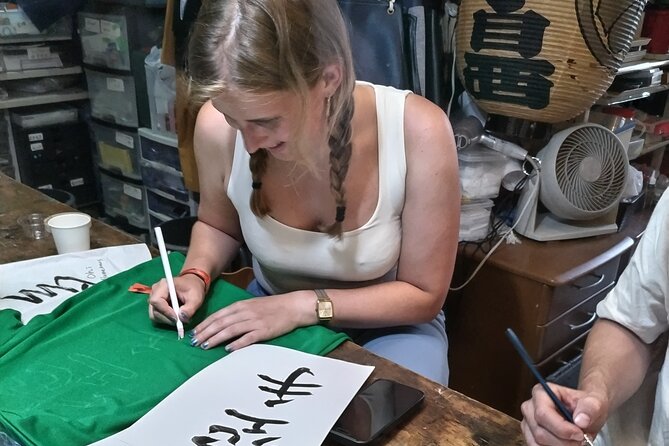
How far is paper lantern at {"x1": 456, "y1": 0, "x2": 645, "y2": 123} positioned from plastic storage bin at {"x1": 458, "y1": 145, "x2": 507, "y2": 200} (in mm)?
131

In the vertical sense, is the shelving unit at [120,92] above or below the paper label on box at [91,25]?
below

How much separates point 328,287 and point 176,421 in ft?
1.51

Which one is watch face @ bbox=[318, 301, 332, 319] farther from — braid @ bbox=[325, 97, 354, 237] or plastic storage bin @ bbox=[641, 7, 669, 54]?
plastic storage bin @ bbox=[641, 7, 669, 54]

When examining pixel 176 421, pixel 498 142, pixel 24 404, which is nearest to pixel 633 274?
pixel 176 421

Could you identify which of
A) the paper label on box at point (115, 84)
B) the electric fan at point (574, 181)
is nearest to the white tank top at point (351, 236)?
the electric fan at point (574, 181)

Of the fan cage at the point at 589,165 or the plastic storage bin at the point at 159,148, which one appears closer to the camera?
→ the fan cage at the point at 589,165

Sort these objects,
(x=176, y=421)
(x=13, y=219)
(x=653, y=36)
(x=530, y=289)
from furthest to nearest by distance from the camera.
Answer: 1. (x=653, y=36)
2. (x=530, y=289)
3. (x=13, y=219)
4. (x=176, y=421)

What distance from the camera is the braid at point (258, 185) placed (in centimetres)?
106

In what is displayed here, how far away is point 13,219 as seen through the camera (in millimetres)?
1246

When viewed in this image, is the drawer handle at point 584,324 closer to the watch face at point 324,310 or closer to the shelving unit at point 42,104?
the watch face at point 324,310

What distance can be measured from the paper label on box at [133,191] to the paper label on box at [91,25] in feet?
1.97

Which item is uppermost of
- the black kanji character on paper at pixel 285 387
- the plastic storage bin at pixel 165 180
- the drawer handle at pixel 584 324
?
the black kanji character on paper at pixel 285 387

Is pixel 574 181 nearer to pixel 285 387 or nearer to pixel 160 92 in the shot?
pixel 285 387

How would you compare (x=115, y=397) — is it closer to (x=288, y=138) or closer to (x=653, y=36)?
(x=288, y=138)
